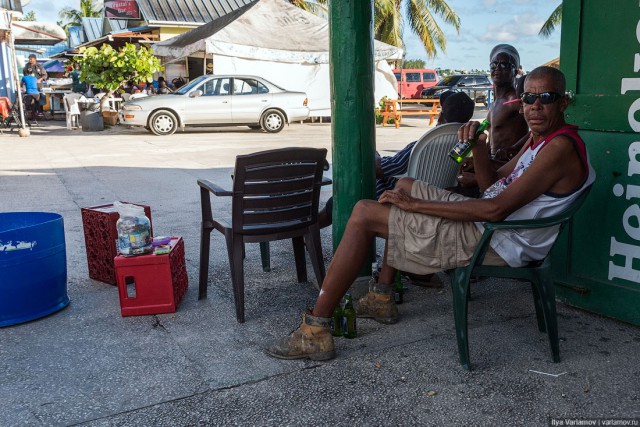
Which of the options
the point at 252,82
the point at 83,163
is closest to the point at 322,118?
the point at 252,82

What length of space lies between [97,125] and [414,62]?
2074 inches

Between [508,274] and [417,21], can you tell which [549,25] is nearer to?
[417,21]

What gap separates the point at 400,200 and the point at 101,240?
2394 mm

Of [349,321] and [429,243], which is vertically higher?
[429,243]

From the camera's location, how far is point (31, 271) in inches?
142

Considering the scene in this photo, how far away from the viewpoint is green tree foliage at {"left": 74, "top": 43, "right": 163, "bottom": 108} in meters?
17.2

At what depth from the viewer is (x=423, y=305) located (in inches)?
153

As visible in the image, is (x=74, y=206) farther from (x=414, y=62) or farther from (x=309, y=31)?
(x=414, y=62)

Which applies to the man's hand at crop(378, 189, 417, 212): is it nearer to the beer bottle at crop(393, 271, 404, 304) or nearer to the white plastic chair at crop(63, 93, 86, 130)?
the beer bottle at crop(393, 271, 404, 304)

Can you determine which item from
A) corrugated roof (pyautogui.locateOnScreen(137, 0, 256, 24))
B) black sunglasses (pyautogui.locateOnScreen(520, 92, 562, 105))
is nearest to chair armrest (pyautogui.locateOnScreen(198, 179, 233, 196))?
black sunglasses (pyautogui.locateOnScreen(520, 92, 562, 105))

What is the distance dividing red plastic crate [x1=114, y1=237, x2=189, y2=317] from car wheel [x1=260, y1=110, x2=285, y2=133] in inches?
530

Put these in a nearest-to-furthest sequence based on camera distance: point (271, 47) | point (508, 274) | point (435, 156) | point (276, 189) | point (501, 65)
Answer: point (508, 274), point (276, 189), point (435, 156), point (501, 65), point (271, 47)

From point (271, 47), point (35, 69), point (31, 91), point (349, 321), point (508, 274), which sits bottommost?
point (349, 321)

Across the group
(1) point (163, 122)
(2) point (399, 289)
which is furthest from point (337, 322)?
(1) point (163, 122)
